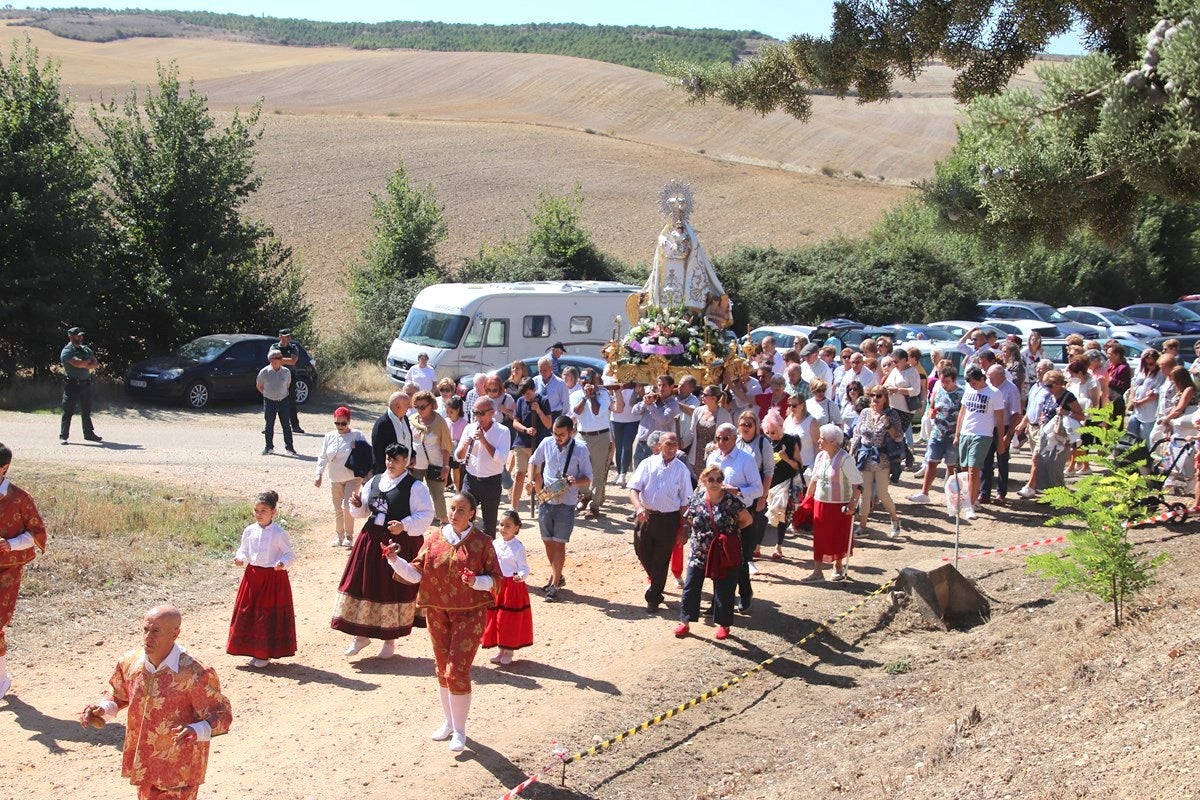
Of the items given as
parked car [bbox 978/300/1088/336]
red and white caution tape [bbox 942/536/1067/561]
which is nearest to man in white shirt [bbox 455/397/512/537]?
red and white caution tape [bbox 942/536/1067/561]

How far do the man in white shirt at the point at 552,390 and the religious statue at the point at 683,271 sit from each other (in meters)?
2.31

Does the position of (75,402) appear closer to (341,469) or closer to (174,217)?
(341,469)

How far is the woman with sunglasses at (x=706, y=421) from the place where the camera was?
13672 mm

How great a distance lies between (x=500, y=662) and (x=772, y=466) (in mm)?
3344

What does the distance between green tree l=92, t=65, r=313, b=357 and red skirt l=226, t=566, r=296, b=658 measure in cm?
1782

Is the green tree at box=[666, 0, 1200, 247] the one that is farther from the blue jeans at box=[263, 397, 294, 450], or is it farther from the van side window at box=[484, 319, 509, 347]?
the van side window at box=[484, 319, 509, 347]

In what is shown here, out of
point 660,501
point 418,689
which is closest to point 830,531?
point 660,501

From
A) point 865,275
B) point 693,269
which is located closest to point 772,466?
point 693,269

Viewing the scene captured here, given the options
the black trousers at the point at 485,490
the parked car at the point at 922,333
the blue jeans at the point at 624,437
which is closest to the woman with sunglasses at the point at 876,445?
the blue jeans at the point at 624,437

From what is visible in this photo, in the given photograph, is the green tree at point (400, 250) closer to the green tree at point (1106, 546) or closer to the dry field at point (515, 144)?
the dry field at point (515, 144)

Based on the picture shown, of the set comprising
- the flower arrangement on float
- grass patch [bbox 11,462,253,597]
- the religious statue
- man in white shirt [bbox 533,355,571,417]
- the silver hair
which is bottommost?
grass patch [bbox 11,462,253,597]

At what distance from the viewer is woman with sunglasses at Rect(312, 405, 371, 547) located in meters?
12.9

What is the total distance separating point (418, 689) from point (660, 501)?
9.34ft

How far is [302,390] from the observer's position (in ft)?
82.6
